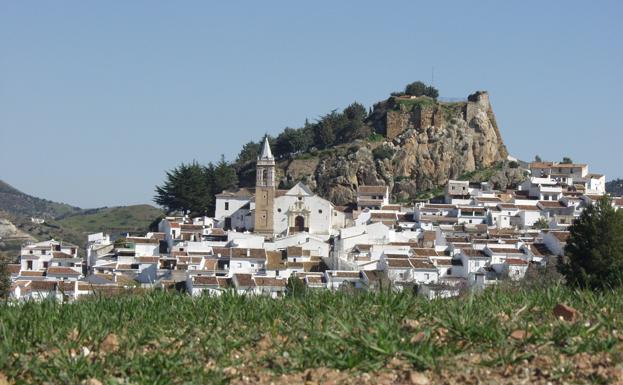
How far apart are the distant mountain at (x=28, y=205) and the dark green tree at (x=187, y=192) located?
91.3 meters

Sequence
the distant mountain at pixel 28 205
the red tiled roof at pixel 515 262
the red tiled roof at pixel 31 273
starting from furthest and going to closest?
the distant mountain at pixel 28 205
the red tiled roof at pixel 31 273
the red tiled roof at pixel 515 262

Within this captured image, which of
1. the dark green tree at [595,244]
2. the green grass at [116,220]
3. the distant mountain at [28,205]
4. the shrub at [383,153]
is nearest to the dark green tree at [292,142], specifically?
the shrub at [383,153]

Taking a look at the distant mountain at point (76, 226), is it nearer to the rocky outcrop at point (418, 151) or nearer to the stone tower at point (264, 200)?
the rocky outcrop at point (418, 151)

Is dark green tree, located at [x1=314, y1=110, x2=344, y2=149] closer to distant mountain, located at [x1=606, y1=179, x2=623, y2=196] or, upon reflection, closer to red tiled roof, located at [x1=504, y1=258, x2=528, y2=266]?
red tiled roof, located at [x1=504, y1=258, x2=528, y2=266]

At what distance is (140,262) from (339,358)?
39.2 m

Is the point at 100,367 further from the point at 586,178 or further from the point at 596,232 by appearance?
the point at 586,178

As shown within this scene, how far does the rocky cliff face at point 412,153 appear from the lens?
6481 cm

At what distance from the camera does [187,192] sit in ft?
195

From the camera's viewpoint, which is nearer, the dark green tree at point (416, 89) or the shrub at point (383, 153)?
the shrub at point (383, 153)

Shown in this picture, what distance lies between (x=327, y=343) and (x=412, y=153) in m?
60.9

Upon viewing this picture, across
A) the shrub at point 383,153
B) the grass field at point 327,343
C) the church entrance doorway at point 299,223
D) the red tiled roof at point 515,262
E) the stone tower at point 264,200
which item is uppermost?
the shrub at point 383,153

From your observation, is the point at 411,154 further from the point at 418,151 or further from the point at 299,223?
the point at 299,223

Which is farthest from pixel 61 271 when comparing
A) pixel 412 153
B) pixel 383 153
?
pixel 412 153

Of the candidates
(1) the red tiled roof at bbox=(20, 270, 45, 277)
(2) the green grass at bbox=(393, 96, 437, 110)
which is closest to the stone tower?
(1) the red tiled roof at bbox=(20, 270, 45, 277)
